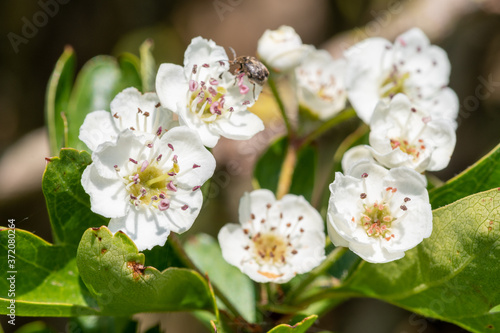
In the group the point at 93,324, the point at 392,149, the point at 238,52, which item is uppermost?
the point at 392,149

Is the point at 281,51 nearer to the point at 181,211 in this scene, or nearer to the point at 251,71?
the point at 251,71

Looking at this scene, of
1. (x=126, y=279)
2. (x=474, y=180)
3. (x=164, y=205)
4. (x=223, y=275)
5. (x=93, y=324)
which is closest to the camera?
(x=126, y=279)

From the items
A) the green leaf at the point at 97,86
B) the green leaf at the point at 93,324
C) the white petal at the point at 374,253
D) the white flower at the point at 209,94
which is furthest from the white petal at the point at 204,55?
the green leaf at the point at 93,324

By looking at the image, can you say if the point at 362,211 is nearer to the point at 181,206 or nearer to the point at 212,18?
the point at 181,206

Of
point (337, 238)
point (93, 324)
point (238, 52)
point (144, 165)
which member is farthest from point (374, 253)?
point (238, 52)

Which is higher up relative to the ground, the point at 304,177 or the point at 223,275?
the point at 304,177

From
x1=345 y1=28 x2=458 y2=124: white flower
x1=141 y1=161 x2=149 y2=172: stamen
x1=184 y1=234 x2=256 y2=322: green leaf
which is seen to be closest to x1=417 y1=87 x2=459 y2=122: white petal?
x1=345 y1=28 x2=458 y2=124: white flower

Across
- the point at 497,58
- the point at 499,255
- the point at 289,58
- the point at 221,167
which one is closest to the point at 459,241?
the point at 499,255
